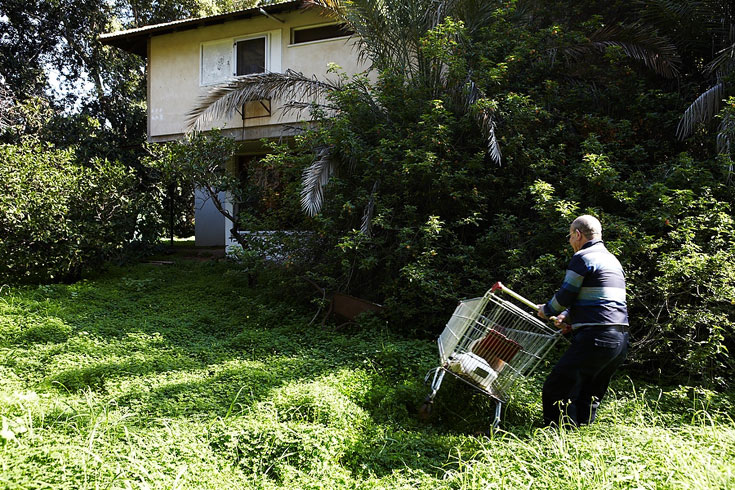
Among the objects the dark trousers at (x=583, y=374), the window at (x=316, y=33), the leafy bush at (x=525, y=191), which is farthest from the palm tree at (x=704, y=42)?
the window at (x=316, y=33)

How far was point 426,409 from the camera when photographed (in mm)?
4559

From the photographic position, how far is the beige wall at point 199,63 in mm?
11992

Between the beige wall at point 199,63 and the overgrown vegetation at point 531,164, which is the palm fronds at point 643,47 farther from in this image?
the beige wall at point 199,63

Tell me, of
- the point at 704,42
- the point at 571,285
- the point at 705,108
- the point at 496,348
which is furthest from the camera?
the point at 704,42

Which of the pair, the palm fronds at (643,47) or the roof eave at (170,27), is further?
the roof eave at (170,27)

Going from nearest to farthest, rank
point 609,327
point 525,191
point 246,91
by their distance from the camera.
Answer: point 609,327 → point 525,191 → point 246,91

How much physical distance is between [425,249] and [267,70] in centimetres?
806

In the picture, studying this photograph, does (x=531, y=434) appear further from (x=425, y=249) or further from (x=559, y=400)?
(x=425, y=249)

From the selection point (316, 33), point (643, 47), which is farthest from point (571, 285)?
point (316, 33)

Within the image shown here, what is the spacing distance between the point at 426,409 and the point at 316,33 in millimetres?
10256

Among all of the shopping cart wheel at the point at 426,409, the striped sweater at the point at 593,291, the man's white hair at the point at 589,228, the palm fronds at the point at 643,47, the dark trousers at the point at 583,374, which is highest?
the palm fronds at the point at 643,47

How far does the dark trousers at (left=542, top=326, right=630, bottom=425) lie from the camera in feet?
13.1

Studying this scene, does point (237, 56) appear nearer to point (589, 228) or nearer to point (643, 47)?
point (643, 47)

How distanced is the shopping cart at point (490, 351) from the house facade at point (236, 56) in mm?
8151
